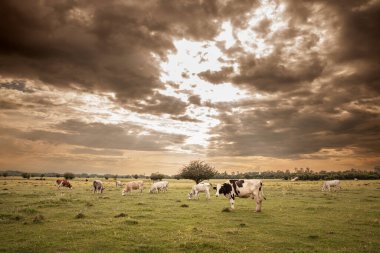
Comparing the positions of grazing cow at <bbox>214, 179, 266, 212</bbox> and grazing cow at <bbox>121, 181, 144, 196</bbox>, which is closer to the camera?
grazing cow at <bbox>214, 179, 266, 212</bbox>

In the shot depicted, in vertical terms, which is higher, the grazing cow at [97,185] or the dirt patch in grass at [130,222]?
the grazing cow at [97,185]

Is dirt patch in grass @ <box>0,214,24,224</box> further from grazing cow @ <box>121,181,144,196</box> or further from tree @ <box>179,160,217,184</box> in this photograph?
tree @ <box>179,160,217,184</box>

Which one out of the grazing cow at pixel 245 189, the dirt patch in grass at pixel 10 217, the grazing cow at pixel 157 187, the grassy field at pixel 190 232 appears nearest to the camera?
the grassy field at pixel 190 232

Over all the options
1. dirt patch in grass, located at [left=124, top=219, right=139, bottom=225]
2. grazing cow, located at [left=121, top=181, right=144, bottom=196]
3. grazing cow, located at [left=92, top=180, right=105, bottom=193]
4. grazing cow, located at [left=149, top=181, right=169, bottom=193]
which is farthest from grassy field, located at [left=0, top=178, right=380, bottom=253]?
grazing cow, located at [left=149, top=181, right=169, bottom=193]

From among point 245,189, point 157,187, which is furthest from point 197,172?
point 245,189

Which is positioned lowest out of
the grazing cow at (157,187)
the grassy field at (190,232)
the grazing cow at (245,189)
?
the grassy field at (190,232)

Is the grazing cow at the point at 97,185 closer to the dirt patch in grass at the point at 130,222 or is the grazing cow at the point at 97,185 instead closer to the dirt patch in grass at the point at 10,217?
the dirt patch in grass at the point at 10,217

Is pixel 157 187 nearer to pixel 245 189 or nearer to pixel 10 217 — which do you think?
pixel 245 189

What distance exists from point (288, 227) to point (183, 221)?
22.3 feet

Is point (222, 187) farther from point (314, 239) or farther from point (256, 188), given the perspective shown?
point (314, 239)

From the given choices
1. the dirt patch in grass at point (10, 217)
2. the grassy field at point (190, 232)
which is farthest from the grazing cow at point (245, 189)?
the dirt patch in grass at point (10, 217)

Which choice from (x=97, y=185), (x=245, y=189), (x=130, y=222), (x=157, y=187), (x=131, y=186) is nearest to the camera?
(x=130, y=222)

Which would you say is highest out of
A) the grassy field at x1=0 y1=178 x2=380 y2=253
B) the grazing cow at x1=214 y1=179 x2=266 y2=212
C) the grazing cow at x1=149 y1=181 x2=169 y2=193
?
the grazing cow at x1=214 y1=179 x2=266 y2=212

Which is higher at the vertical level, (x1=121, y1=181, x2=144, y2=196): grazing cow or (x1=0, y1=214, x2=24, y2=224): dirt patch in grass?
(x1=121, y1=181, x2=144, y2=196): grazing cow
